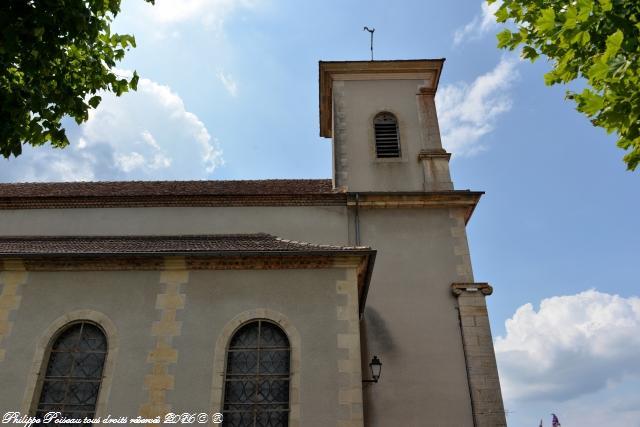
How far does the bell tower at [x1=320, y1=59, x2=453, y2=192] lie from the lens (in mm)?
13930

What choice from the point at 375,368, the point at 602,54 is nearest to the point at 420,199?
the point at 375,368

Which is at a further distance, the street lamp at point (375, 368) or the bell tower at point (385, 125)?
the bell tower at point (385, 125)

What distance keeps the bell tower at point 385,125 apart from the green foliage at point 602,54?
291 inches

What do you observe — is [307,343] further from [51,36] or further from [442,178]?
[442,178]

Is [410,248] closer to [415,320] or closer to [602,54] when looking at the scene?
[415,320]

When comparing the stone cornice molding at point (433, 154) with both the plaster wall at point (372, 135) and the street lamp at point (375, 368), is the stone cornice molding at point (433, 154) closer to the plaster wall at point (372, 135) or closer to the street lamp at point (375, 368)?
the plaster wall at point (372, 135)

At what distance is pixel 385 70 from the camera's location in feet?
51.8

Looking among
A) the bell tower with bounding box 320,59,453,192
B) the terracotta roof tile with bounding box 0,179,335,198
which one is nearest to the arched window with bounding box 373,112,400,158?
the bell tower with bounding box 320,59,453,192

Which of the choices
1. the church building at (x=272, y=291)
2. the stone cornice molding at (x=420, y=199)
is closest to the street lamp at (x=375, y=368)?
the church building at (x=272, y=291)

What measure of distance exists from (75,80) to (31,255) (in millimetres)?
3361

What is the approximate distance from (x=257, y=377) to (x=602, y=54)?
658 centimetres

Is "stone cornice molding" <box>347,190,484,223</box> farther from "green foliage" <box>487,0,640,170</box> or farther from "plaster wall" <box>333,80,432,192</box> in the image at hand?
"green foliage" <box>487,0,640,170</box>

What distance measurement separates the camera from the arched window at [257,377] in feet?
26.0

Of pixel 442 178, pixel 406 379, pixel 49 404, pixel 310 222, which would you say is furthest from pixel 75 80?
pixel 442 178
